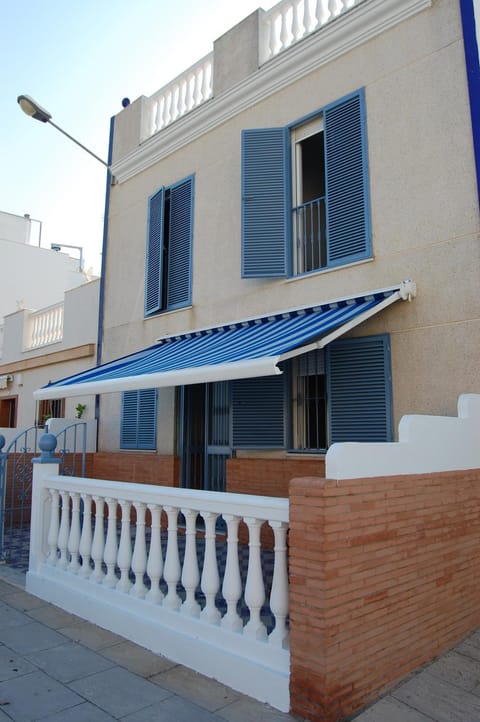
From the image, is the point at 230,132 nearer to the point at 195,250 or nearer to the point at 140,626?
the point at 195,250

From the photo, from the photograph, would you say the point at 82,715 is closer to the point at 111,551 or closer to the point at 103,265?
the point at 111,551

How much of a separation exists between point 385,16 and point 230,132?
12.9 ft

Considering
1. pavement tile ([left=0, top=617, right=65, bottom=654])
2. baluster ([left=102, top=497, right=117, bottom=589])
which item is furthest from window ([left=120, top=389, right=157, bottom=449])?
pavement tile ([left=0, top=617, right=65, bottom=654])

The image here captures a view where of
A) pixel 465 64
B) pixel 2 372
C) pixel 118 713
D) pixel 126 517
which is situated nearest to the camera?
pixel 118 713

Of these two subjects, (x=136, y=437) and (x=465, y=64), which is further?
(x=136, y=437)

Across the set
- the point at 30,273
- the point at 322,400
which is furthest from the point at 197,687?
the point at 30,273

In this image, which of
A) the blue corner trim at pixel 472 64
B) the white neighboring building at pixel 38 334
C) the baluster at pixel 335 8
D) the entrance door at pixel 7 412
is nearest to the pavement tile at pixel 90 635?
the blue corner trim at pixel 472 64

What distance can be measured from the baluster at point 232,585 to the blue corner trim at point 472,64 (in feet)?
19.2

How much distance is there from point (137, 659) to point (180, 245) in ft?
30.2

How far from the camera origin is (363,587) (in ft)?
15.4

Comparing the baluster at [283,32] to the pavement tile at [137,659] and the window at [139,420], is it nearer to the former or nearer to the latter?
the window at [139,420]

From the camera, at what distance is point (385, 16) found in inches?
367

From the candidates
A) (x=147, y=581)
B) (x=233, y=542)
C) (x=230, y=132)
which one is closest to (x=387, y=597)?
(x=233, y=542)

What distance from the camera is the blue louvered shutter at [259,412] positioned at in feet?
33.2
